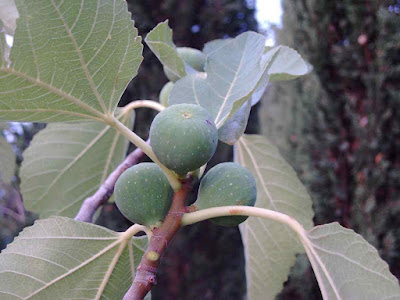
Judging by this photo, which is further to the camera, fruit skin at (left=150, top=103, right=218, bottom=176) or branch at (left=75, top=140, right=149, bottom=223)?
branch at (left=75, top=140, right=149, bottom=223)


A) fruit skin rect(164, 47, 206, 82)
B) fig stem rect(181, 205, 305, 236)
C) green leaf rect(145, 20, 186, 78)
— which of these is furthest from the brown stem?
fruit skin rect(164, 47, 206, 82)

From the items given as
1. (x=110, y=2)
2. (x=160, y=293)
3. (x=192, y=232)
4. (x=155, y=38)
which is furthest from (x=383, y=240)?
(x=110, y=2)

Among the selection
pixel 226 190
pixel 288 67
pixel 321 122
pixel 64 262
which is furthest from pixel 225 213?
pixel 321 122

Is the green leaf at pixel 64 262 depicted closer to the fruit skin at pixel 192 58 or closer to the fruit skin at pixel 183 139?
the fruit skin at pixel 183 139

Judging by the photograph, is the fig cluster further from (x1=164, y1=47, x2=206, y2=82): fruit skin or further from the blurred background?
the blurred background

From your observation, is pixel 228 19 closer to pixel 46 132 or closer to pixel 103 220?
pixel 103 220

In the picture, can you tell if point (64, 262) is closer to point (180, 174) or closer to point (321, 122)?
point (180, 174)
